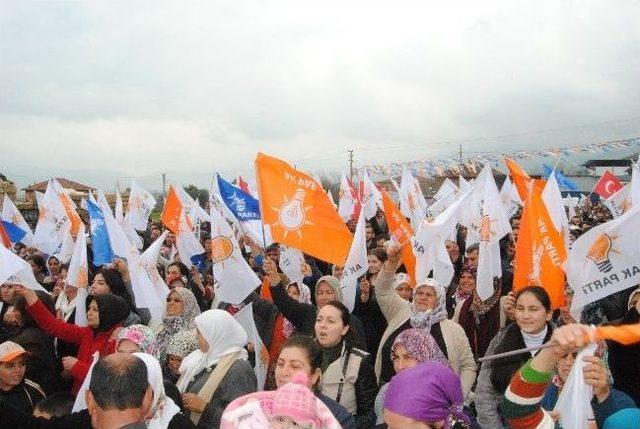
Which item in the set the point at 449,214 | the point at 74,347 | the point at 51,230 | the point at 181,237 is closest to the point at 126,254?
the point at 74,347

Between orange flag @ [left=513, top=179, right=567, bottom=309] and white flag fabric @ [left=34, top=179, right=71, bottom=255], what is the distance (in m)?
7.22

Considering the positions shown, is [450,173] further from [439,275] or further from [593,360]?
[593,360]

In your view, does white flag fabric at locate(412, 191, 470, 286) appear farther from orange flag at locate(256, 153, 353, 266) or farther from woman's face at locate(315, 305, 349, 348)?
woman's face at locate(315, 305, 349, 348)

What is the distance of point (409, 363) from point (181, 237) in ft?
19.6

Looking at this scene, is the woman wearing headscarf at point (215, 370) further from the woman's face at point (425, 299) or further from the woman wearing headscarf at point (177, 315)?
the woman's face at point (425, 299)

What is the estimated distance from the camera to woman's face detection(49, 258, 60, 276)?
29.2ft

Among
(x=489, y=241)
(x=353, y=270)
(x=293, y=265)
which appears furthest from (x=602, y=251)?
(x=293, y=265)

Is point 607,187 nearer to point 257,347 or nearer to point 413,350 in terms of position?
point 257,347

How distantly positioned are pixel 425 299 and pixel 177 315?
2.18 metres

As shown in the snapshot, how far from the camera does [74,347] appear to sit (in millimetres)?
4770

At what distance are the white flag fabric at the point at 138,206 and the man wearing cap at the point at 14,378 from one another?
1002 cm

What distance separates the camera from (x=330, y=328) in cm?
371

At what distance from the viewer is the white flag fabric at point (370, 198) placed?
13.1 metres

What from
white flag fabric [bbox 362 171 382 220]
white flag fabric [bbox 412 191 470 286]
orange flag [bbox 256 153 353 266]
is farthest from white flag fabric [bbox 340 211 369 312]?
white flag fabric [bbox 362 171 382 220]
